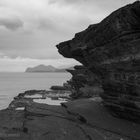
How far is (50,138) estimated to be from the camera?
17.5 m

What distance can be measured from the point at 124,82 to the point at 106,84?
281 centimetres

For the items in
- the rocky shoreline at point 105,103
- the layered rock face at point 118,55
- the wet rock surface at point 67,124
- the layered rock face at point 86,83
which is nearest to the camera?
the wet rock surface at point 67,124

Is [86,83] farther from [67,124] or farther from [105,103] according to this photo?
[67,124]

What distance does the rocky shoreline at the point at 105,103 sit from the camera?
18094 mm

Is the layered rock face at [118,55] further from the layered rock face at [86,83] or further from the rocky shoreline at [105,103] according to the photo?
the layered rock face at [86,83]

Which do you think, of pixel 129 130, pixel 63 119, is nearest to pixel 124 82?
pixel 129 130

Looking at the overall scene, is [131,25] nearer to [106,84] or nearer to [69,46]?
[106,84]

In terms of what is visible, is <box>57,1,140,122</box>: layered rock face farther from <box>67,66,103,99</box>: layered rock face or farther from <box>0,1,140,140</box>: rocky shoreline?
<box>67,66,103,99</box>: layered rock face

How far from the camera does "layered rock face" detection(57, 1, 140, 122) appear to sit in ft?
59.9

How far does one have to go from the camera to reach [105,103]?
76.0 ft

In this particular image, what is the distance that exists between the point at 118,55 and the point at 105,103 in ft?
15.7

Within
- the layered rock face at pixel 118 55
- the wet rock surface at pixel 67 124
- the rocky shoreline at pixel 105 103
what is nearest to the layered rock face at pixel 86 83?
the wet rock surface at pixel 67 124

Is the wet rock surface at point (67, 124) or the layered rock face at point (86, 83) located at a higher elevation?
the layered rock face at point (86, 83)

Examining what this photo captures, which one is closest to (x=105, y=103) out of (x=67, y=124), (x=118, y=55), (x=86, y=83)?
(x=67, y=124)
